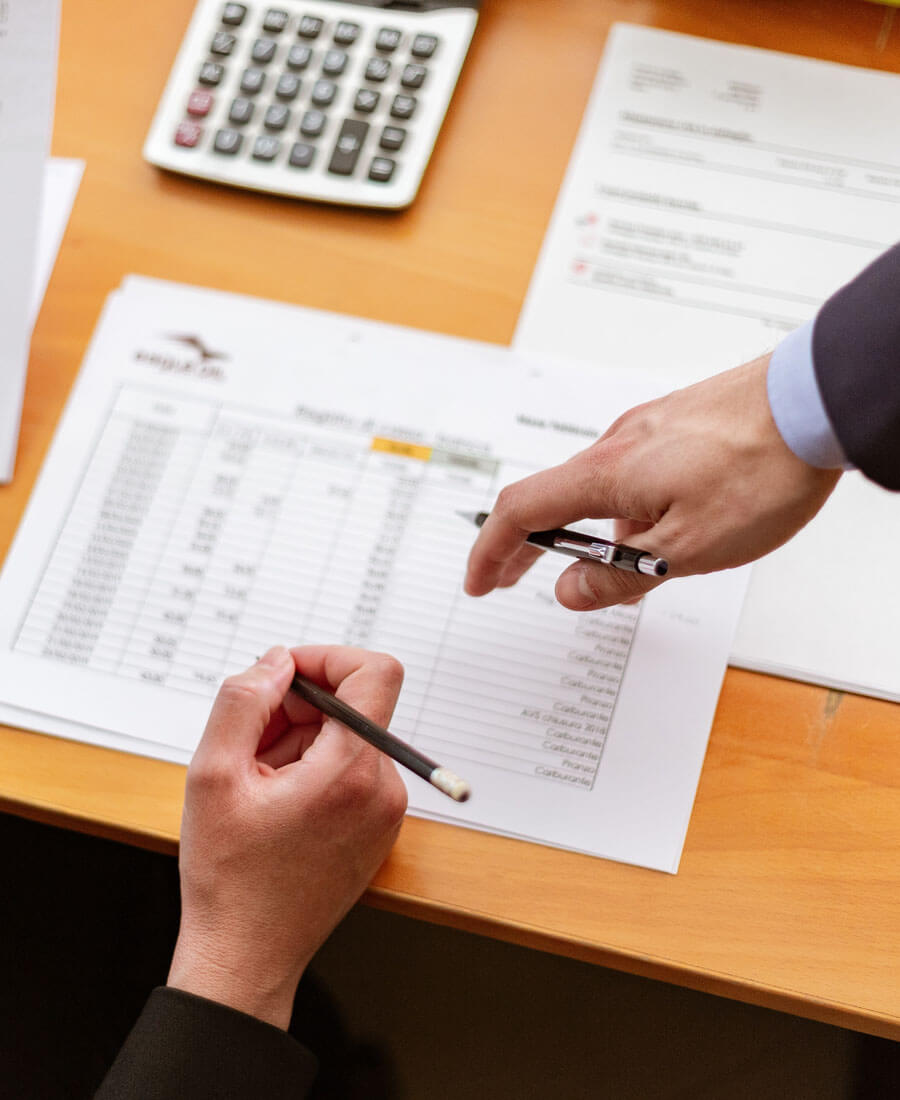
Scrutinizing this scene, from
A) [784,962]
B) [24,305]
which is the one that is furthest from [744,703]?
[24,305]

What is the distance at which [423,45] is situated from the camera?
0.74 meters

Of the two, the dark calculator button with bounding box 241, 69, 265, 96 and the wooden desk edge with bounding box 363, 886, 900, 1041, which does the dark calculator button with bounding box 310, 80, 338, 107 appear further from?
the wooden desk edge with bounding box 363, 886, 900, 1041

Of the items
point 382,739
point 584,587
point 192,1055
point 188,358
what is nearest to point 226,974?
point 192,1055

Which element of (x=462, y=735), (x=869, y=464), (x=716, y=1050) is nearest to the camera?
(x=869, y=464)

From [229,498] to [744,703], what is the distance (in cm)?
36

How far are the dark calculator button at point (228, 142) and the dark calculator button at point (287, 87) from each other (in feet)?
0.15

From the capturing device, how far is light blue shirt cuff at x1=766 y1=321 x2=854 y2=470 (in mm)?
451

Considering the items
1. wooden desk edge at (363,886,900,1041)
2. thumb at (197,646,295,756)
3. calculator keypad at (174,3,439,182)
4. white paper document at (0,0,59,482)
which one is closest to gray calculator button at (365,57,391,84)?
calculator keypad at (174,3,439,182)

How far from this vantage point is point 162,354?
2.29ft

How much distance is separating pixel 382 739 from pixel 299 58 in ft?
1.74

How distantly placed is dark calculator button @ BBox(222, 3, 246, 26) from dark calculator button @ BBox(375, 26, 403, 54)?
109mm

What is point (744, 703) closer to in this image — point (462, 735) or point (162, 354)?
point (462, 735)

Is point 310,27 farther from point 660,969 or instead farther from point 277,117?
point 660,969

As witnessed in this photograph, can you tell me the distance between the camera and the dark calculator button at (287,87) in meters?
0.73
